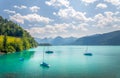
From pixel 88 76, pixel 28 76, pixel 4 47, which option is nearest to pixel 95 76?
pixel 88 76

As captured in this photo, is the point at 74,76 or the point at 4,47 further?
the point at 4,47

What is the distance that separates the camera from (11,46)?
636 ft

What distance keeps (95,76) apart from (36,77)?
1658 centimetres

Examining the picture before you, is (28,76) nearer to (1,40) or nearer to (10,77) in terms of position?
(10,77)

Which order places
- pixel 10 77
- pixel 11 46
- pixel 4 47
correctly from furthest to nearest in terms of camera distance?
pixel 11 46 → pixel 4 47 → pixel 10 77

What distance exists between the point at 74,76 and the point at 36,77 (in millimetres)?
10615

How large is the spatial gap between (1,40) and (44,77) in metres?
133

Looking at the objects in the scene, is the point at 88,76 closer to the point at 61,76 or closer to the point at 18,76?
the point at 61,76

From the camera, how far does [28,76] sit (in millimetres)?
65062

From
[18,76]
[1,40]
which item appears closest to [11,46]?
[1,40]

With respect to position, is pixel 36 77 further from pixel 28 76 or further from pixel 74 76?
pixel 74 76

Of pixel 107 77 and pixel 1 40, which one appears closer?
pixel 107 77

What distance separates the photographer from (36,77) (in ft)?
209

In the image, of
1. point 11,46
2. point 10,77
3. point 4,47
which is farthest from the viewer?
point 11,46
